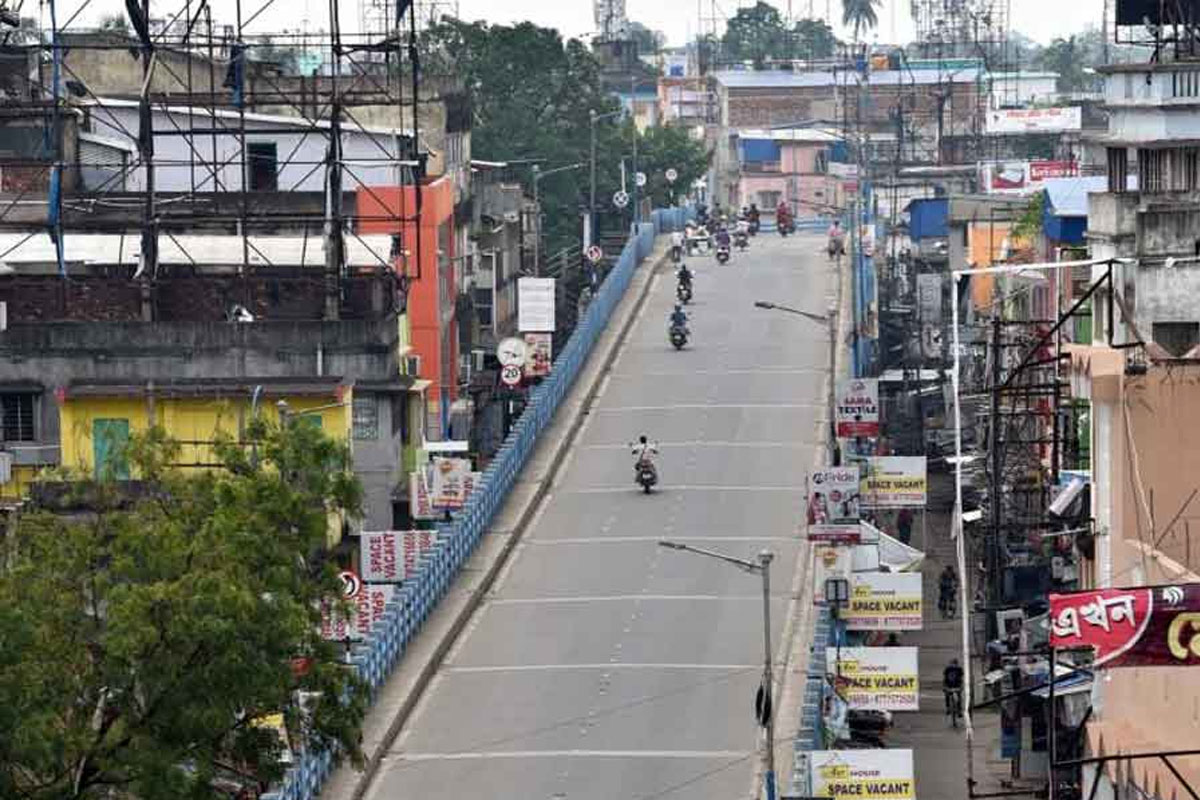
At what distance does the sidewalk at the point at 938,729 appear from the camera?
195ft

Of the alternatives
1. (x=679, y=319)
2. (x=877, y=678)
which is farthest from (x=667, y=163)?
(x=877, y=678)

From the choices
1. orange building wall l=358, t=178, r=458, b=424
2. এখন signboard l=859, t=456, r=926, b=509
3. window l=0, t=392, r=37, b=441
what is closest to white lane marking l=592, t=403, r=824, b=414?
orange building wall l=358, t=178, r=458, b=424

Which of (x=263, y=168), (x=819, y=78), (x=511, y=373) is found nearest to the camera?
(x=511, y=373)

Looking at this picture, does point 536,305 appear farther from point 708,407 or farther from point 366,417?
point 366,417

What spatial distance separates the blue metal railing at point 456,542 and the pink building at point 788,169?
60015 mm

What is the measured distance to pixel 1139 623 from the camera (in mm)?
34938

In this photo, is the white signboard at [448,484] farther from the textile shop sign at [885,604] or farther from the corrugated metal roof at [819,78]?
the corrugated metal roof at [819,78]

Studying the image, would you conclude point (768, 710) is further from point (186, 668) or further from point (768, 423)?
point (768, 423)

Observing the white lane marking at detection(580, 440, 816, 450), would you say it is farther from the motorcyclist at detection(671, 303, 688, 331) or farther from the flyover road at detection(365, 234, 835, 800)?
the motorcyclist at detection(671, 303, 688, 331)

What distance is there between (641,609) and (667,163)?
87620mm

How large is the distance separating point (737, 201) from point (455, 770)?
403 feet

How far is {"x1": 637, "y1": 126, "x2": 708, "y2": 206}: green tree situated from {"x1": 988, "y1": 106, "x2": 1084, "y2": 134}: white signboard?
12739 mm

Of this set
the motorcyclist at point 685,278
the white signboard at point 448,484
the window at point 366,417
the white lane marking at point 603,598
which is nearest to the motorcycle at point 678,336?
the motorcyclist at point 685,278

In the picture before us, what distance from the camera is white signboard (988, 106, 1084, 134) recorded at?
15188cm
